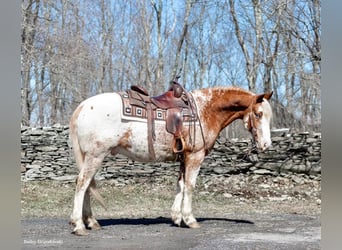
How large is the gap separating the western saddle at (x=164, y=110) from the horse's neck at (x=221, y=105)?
14 centimetres

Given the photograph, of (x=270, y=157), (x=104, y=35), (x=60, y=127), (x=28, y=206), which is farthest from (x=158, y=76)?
(x=28, y=206)

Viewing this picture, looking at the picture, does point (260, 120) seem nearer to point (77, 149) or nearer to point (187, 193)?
point (187, 193)

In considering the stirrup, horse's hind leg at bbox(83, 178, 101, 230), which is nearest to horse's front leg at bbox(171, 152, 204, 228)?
the stirrup

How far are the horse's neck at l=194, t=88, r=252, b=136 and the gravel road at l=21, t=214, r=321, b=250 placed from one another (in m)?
1.10

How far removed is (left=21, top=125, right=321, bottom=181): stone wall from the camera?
8734mm

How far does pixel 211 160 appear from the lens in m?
8.89

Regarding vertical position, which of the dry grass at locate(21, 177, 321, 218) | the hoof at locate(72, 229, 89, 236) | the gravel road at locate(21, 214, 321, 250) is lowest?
the dry grass at locate(21, 177, 321, 218)

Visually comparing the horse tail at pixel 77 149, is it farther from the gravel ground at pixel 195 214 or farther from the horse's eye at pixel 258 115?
the horse's eye at pixel 258 115

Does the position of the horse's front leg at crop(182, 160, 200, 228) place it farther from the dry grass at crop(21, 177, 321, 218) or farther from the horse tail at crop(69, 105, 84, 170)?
the dry grass at crop(21, 177, 321, 218)

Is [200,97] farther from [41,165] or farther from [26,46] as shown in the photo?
[26,46]

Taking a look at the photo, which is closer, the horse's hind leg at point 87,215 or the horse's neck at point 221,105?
the horse's hind leg at point 87,215

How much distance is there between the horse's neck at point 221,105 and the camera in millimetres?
4449

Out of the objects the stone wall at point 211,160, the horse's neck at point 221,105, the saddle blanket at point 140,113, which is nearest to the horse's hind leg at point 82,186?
the saddle blanket at point 140,113

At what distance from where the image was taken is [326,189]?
1.44 meters
